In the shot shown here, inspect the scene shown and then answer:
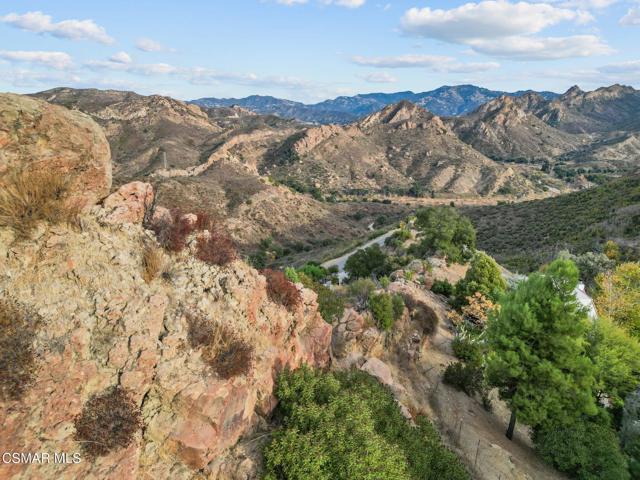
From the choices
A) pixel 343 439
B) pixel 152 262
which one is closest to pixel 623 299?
pixel 343 439

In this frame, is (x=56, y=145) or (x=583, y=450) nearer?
(x=56, y=145)

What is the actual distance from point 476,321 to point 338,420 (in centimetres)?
1934

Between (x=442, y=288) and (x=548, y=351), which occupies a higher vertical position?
(x=548, y=351)

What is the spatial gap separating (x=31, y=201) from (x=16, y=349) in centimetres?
288

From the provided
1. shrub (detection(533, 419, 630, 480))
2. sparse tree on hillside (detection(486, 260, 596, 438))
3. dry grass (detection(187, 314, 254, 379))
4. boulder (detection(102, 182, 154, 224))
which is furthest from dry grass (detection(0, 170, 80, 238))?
shrub (detection(533, 419, 630, 480))

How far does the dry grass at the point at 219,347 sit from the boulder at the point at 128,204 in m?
2.84

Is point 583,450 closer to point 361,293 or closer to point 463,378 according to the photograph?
point 463,378

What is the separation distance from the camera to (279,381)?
1034 cm

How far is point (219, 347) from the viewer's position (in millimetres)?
8977

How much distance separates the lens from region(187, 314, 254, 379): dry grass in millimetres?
8742

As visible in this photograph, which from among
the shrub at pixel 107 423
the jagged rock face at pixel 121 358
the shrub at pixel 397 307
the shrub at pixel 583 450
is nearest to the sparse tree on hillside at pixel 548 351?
the shrub at pixel 583 450

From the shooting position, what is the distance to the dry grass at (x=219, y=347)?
8.74 m

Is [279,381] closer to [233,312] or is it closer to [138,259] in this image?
[233,312]

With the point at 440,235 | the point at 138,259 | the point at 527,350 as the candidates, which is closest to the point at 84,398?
the point at 138,259
